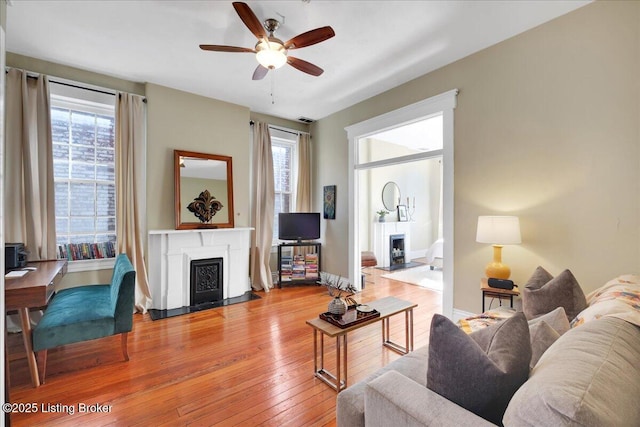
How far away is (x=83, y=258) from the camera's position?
3381 mm

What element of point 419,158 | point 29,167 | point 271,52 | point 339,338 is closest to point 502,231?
point 419,158

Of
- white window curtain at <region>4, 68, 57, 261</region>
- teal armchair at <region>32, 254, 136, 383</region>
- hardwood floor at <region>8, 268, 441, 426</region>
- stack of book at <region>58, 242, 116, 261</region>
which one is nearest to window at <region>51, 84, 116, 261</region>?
stack of book at <region>58, 242, 116, 261</region>

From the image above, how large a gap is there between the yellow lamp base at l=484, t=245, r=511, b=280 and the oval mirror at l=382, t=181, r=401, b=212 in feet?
13.6

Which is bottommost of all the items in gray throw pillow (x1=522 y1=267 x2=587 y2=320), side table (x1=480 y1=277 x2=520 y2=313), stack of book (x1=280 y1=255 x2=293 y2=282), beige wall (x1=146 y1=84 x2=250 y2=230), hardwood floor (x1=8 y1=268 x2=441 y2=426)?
hardwood floor (x1=8 y1=268 x2=441 y2=426)

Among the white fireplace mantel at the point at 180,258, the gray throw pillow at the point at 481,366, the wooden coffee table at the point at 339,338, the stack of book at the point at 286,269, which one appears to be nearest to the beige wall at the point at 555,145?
the wooden coffee table at the point at 339,338

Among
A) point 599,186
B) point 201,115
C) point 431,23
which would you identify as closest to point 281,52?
point 431,23

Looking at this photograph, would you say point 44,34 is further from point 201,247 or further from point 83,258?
point 201,247

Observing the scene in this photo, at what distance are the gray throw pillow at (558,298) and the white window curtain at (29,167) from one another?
4.57 m

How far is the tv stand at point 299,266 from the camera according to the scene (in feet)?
16.0

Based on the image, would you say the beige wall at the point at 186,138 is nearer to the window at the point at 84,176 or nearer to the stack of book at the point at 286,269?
the window at the point at 84,176

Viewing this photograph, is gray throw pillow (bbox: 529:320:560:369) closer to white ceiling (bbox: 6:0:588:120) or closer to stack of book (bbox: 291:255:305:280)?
white ceiling (bbox: 6:0:588:120)

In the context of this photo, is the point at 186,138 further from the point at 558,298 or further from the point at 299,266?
the point at 558,298

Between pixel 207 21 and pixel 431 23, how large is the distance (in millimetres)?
2006

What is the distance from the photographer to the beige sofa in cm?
68
